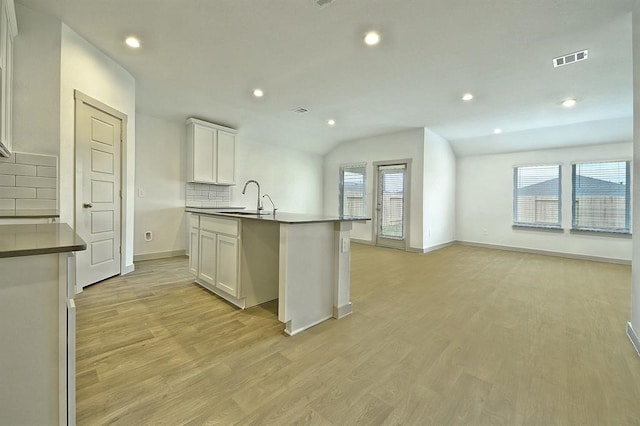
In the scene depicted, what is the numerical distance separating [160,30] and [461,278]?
4692 mm

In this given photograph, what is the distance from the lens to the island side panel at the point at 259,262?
2.60m

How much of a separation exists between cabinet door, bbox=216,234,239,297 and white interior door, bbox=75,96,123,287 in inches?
62.4

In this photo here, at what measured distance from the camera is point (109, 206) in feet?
11.0

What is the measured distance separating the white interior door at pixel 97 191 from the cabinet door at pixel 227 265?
1.59 meters

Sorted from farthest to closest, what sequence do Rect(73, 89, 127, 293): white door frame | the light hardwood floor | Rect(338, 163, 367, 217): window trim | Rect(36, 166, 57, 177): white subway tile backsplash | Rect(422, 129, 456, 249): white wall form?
Rect(338, 163, 367, 217): window trim
Rect(422, 129, 456, 249): white wall
Rect(73, 89, 127, 293): white door frame
Rect(36, 166, 57, 177): white subway tile backsplash
the light hardwood floor

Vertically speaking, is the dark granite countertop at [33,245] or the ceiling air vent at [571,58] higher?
the ceiling air vent at [571,58]

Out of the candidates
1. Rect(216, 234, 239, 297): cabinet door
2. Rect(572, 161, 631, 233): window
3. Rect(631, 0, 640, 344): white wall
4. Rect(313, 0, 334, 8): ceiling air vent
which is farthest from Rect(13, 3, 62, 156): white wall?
Rect(572, 161, 631, 233): window

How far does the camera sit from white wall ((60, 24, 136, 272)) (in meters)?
2.70

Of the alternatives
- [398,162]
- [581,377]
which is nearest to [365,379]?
[581,377]

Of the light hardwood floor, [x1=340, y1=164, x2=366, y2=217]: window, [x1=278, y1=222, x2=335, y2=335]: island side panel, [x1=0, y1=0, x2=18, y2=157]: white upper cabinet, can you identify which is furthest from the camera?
[x1=340, y1=164, x2=366, y2=217]: window

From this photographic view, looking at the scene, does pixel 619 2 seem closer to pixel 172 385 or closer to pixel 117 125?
pixel 172 385

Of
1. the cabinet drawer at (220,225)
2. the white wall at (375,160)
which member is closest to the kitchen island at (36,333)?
the cabinet drawer at (220,225)

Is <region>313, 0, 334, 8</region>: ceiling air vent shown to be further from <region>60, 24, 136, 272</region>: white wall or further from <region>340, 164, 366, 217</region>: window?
<region>340, 164, 366, 217</region>: window

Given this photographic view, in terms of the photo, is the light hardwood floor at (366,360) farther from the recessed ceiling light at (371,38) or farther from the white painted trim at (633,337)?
the recessed ceiling light at (371,38)
